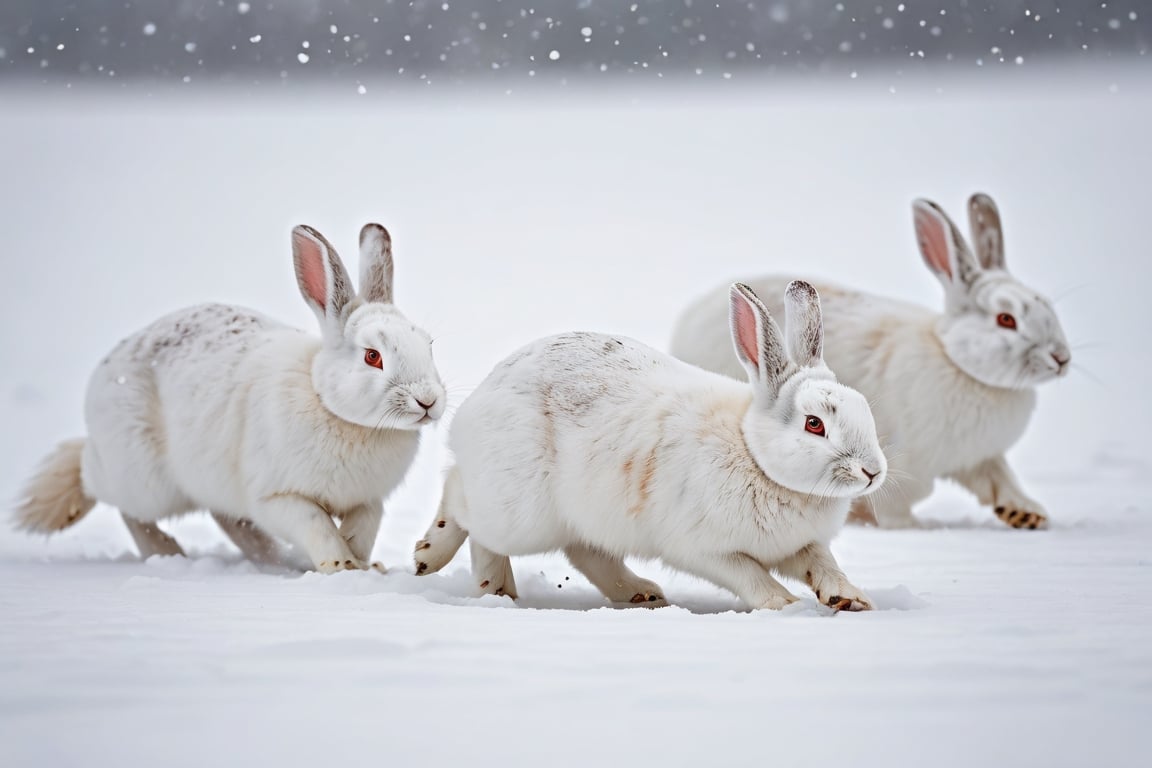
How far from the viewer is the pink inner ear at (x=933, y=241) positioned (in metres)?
5.62

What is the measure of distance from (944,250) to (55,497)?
13.2 ft

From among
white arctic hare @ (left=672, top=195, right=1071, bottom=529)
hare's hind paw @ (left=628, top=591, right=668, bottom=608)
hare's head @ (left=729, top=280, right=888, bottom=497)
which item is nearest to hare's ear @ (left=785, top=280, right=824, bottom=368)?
hare's head @ (left=729, top=280, right=888, bottom=497)

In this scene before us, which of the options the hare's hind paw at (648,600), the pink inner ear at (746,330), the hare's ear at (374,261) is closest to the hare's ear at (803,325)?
the pink inner ear at (746,330)

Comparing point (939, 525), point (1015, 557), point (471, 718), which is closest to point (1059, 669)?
point (471, 718)

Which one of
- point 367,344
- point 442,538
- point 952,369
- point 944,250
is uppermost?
point 944,250

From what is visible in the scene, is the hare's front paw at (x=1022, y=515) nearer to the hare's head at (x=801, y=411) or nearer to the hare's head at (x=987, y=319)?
the hare's head at (x=987, y=319)

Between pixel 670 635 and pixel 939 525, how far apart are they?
3107mm

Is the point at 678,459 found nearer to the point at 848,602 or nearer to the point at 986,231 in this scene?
the point at 848,602

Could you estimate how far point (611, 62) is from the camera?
286 inches

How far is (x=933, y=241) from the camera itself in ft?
18.7

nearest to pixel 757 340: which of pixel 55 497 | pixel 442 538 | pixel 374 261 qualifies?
pixel 442 538

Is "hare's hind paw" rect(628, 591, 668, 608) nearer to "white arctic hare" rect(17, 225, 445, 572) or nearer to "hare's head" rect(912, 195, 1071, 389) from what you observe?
"white arctic hare" rect(17, 225, 445, 572)

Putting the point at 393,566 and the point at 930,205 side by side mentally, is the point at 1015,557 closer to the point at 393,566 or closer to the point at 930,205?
the point at 930,205

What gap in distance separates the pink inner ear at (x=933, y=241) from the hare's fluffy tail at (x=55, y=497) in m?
3.81
